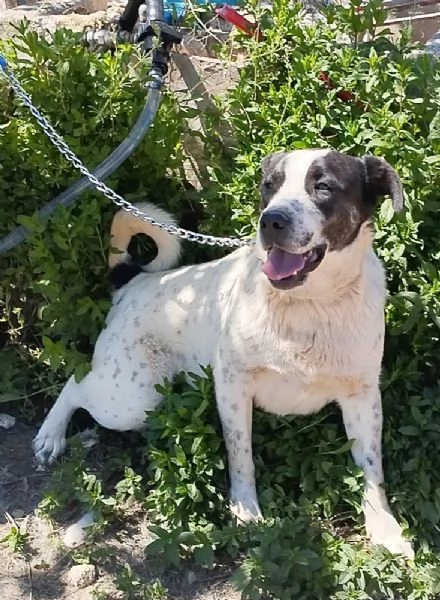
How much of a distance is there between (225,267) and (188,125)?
1.03 metres

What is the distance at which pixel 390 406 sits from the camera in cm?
345

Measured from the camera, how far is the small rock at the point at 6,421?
3.82 m

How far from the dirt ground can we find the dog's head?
3.82 feet

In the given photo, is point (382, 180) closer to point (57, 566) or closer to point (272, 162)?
point (272, 162)

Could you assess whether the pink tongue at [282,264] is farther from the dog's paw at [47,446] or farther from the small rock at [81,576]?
the dog's paw at [47,446]

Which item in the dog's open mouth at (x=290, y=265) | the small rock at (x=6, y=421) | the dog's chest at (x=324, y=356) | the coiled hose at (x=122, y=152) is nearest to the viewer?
the dog's open mouth at (x=290, y=265)

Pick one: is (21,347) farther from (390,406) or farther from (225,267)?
(390,406)

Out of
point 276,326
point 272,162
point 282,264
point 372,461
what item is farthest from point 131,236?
point 372,461

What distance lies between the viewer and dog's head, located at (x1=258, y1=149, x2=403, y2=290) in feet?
8.84

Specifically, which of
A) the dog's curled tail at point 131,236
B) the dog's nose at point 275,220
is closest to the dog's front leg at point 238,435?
the dog's nose at point 275,220

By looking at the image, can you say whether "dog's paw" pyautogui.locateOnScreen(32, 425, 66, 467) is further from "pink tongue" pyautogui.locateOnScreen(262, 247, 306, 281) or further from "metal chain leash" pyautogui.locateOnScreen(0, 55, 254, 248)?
"pink tongue" pyautogui.locateOnScreen(262, 247, 306, 281)

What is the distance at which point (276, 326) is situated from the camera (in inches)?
118

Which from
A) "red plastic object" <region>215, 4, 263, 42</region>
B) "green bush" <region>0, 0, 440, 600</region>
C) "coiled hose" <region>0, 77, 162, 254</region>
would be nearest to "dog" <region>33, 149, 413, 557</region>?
"green bush" <region>0, 0, 440, 600</region>

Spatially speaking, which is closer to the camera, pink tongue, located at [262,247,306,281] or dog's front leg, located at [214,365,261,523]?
pink tongue, located at [262,247,306,281]
